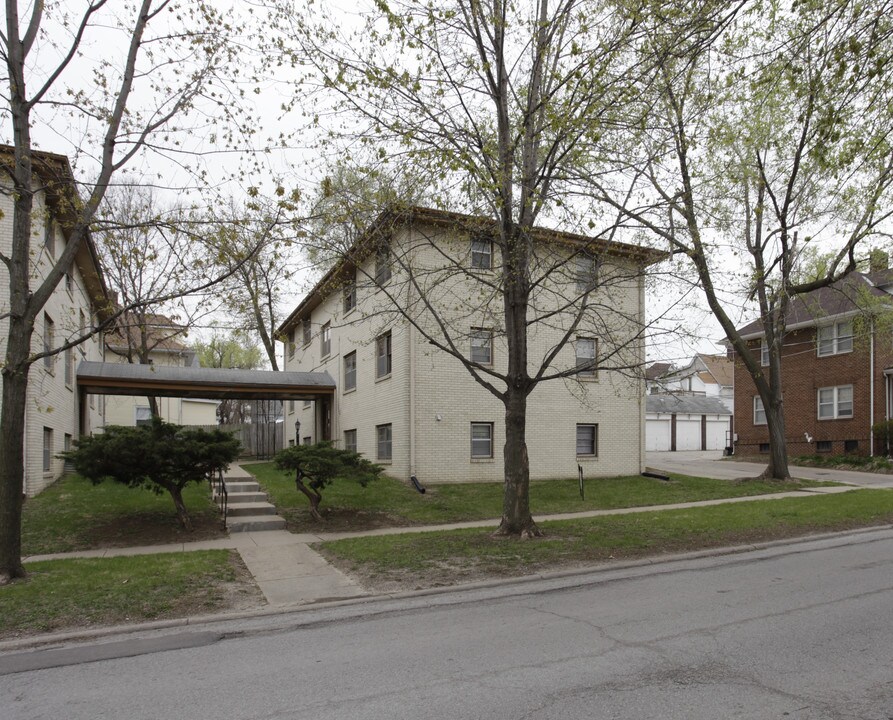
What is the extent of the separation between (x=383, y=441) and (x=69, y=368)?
9290mm

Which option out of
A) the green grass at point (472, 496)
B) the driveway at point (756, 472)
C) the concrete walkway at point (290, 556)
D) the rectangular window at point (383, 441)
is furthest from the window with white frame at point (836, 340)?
the rectangular window at point (383, 441)

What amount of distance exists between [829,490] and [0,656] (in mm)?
18682

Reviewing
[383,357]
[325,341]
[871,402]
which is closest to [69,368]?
[383,357]

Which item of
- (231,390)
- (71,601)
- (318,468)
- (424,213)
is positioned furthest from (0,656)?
(231,390)

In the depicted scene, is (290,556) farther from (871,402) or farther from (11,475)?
(871,402)

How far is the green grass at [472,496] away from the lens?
14477 mm

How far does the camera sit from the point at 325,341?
91.2ft

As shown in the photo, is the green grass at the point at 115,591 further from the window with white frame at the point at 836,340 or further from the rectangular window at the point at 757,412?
the rectangular window at the point at 757,412

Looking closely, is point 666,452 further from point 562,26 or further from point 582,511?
point 562,26

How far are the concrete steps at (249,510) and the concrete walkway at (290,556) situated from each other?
283 mm

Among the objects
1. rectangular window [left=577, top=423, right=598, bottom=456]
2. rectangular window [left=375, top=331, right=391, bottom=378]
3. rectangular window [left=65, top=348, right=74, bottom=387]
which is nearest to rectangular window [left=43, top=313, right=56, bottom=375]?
rectangular window [left=65, top=348, right=74, bottom=387]

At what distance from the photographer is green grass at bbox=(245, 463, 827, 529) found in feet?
47.5

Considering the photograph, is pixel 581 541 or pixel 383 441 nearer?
pixel 581 541

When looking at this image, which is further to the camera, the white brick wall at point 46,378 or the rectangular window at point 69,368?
the rectangular window at point 69,368
